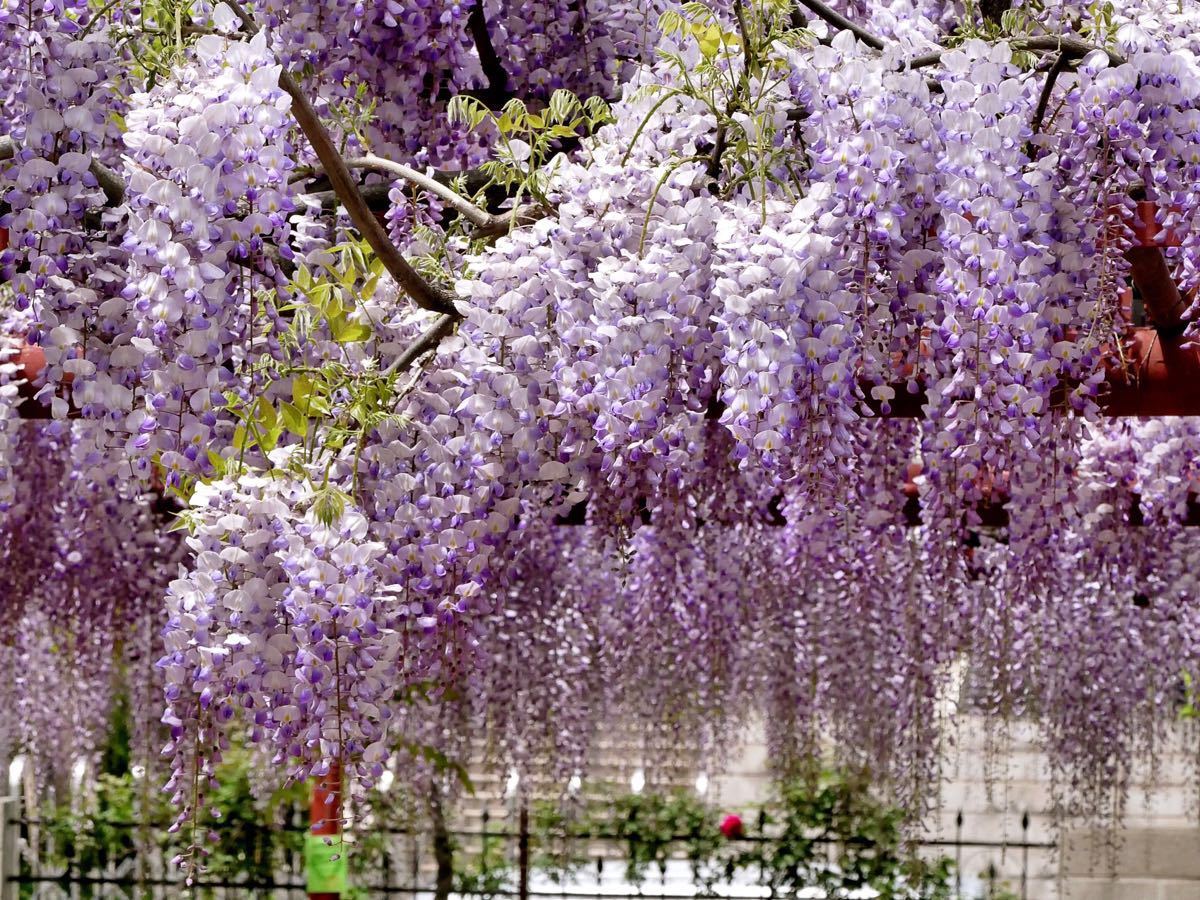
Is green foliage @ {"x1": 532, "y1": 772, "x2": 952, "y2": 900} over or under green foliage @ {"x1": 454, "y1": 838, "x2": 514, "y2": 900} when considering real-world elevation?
over

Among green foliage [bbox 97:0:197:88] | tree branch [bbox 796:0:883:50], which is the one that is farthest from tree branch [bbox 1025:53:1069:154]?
green foliage [bbox 97:0:197:88]

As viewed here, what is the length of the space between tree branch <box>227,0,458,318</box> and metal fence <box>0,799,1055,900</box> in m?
5.13

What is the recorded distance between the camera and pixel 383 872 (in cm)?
827

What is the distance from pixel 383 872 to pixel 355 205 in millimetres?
6298

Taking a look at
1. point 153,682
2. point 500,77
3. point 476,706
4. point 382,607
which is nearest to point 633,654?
point 476,706

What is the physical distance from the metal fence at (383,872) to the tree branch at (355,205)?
5128 mm

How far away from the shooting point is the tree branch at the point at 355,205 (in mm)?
2451

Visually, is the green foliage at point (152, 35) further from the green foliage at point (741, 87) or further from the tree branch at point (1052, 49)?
the tree branch at point (1052, 49)

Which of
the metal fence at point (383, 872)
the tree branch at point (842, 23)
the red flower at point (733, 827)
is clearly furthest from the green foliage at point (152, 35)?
the red flower at point (733, 827)

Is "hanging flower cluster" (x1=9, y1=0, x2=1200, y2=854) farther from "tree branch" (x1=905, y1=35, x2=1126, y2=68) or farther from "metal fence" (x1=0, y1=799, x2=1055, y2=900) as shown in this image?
"metal fence" (x1=0, y1=799, x2=1055, y2=900)

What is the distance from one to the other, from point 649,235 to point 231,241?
23.2 inches

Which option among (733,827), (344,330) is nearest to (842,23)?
(344,330)

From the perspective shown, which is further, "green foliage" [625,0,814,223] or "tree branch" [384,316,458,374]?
"tree branch" [384,316,458,374]

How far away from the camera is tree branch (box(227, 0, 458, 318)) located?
2451 millimetres
